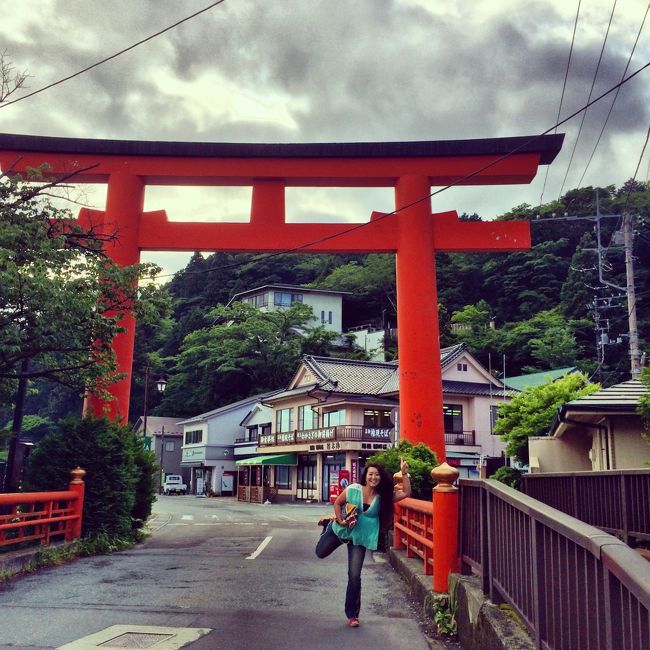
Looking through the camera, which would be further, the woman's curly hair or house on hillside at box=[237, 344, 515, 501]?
house on hillside at box=[237, 344, 515, 501]

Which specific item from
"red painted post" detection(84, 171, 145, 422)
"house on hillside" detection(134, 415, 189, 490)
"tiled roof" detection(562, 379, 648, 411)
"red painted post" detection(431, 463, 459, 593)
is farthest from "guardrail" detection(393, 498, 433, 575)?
"house on hillside" detection(134, 415, 189, 490)

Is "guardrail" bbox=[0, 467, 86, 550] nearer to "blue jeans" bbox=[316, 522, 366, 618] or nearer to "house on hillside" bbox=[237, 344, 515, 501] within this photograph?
"blue jeans" bbox=[316, 522, 366, 618]

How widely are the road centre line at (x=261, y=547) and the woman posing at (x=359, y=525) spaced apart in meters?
5.41

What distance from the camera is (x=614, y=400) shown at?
12.1 metres

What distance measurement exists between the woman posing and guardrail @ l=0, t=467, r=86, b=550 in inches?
207

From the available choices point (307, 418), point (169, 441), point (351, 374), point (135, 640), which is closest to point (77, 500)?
point (135, 640)

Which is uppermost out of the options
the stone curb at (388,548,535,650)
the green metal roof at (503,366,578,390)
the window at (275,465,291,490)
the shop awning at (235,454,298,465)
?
the green metal roof at (503,366,578,390)

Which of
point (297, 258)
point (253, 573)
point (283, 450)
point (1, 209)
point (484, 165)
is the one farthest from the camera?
point (297, 258)

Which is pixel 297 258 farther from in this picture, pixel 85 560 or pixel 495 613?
pixel 495 613

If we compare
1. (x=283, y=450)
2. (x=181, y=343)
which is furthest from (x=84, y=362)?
(x=181, y=343)

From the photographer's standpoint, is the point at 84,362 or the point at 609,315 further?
the point at 609,315

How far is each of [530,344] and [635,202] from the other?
14.5 meters

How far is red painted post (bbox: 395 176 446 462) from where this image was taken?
43.5 feet

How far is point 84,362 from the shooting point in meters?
→ 11.7
